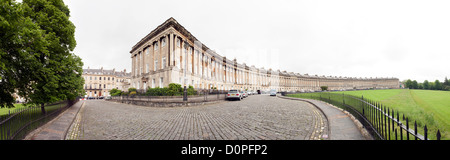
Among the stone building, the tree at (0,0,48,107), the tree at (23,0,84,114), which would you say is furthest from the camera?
the stone building

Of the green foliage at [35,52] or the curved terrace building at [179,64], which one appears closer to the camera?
the green foliage at [35,52]

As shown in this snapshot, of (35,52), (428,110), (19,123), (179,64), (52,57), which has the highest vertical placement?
(179,64)

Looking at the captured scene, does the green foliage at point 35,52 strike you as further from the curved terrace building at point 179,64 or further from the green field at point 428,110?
the green field at point 428,110

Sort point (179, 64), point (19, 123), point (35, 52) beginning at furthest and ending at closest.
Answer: point (179, 64)
point (35, 52)
point (19, 123)

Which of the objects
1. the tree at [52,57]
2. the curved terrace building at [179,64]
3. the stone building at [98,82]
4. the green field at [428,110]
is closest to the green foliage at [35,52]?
the tree at [52,57]

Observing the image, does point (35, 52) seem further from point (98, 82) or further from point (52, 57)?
point (98, 82)

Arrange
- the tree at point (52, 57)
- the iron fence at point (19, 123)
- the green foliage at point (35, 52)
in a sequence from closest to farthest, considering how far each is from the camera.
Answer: the iron fence at point (19, 123) < the green foliage at point (35, 52) < the tree at point (52, 57)

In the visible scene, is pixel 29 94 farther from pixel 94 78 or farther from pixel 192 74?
pixel 94 78

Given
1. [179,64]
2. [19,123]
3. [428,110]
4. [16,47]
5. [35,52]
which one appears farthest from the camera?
[179,64]

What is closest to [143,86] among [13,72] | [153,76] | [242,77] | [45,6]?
[153,76]

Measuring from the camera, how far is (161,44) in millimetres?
32562

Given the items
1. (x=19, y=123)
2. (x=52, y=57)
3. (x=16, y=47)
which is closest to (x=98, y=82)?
(x=52, y=57)

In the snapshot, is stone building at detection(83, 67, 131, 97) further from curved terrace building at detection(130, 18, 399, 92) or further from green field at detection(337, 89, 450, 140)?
green field at detection(337, 89, 450, 140)

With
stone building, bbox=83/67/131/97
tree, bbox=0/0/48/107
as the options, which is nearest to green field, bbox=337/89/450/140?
tree, bbox=0/0/48/107
